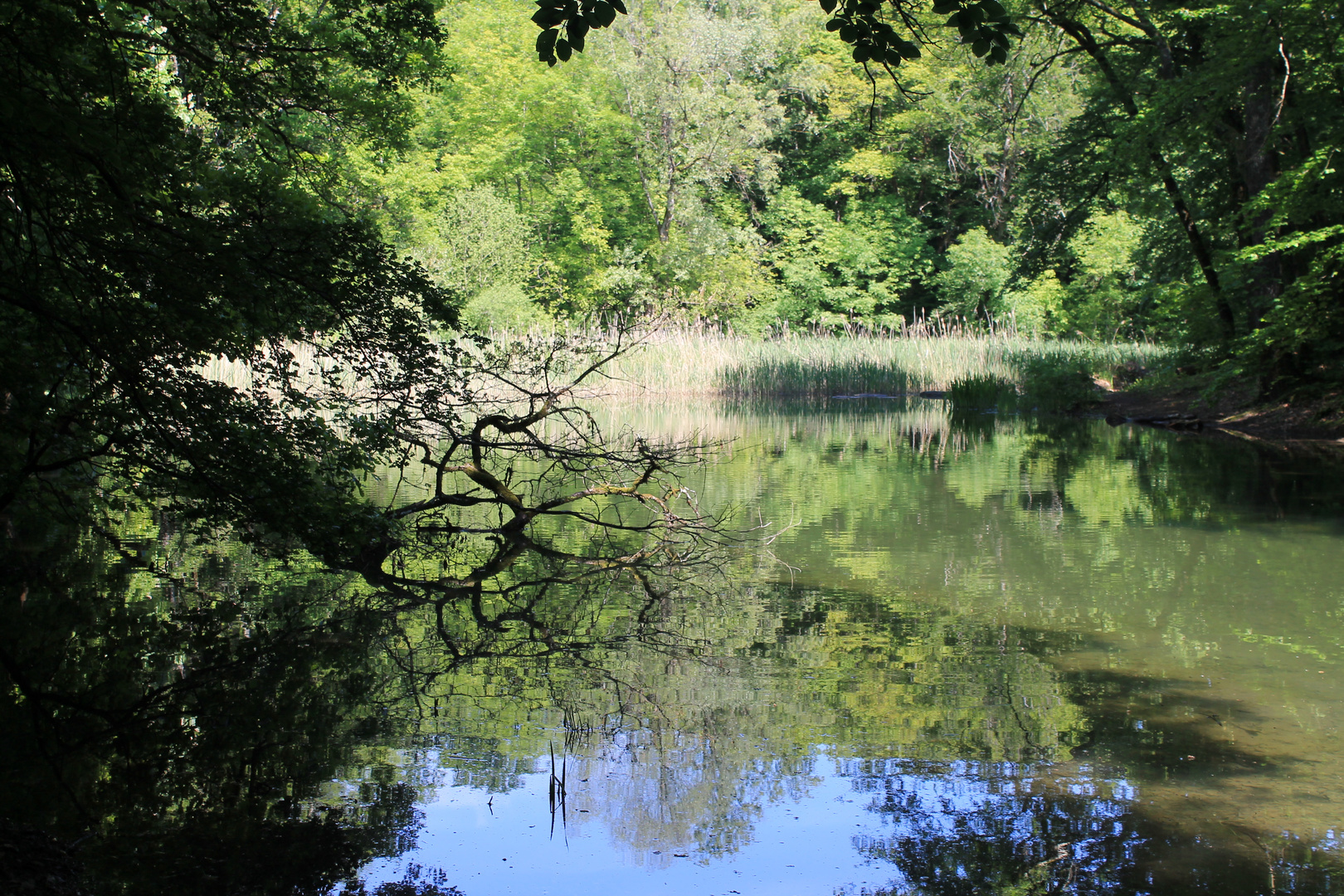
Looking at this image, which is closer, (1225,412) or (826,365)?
(1225,412)

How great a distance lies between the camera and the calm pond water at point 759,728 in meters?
2.89

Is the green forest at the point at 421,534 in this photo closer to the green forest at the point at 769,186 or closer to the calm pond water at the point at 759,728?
the calm pond water at the point at 759,728

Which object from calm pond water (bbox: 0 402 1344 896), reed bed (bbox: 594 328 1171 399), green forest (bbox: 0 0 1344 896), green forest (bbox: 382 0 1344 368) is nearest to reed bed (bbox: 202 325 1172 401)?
reed bed (bbox: 594 328 1171 399)

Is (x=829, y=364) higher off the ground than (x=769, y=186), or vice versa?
(x=769, y=186)

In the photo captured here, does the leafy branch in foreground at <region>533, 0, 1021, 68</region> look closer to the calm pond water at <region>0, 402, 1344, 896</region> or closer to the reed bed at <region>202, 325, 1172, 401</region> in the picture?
the calm pond water at <region>0, 402, 1344, 896</region>

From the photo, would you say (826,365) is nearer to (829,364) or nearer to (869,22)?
(829,364)

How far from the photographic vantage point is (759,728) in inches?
150

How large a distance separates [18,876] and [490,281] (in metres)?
26.3

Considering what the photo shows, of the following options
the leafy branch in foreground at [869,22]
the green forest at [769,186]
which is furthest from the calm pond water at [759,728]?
the green forest at [769,186]

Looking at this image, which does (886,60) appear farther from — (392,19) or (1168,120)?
(1168,120)

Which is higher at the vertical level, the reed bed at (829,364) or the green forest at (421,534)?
the reed bed at (829,364)

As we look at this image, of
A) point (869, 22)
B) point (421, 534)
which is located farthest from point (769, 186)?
point (869, 22)

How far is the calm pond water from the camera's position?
289 centimetres

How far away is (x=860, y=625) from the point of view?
5.23 m
